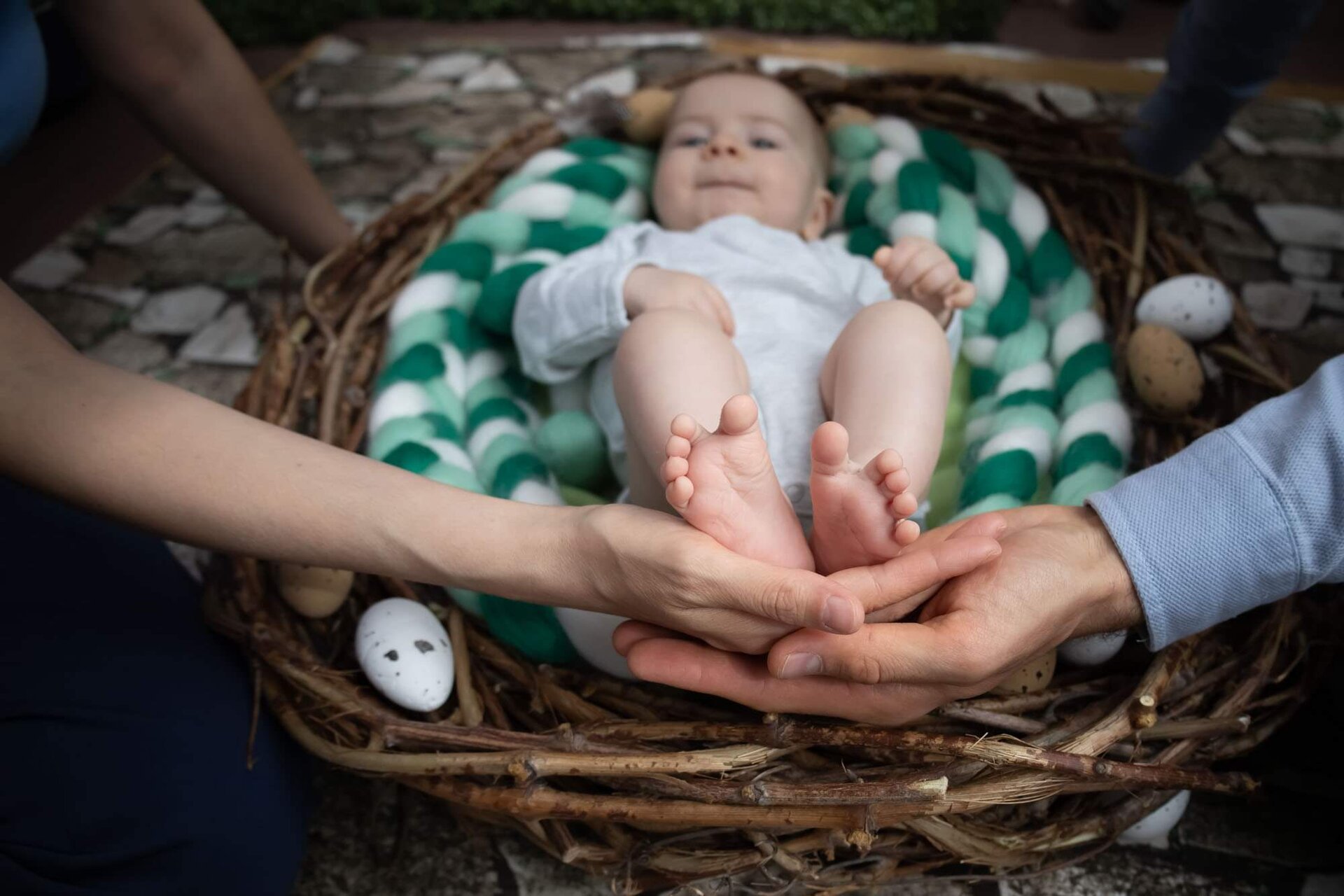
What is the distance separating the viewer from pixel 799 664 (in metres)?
0.72

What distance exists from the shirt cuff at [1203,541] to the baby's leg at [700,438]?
0.92ft

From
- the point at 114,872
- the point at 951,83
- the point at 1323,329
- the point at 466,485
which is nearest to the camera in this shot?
the point at 114,872

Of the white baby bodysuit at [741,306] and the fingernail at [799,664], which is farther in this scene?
the white baby bodysuit at [741,306]

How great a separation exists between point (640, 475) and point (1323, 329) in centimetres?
116

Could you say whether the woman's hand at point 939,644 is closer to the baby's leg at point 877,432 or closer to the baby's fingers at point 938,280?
the baby's leg at point 877,432

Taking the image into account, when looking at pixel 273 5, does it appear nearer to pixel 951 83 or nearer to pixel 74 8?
pixel 74 8

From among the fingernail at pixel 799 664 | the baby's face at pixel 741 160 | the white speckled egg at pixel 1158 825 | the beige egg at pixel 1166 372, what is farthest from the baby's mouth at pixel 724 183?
the white speckled egg at pixel 1158 825

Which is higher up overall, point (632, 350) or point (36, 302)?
point (632, 350)

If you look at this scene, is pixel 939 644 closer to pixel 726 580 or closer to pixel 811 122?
pixel 726 580

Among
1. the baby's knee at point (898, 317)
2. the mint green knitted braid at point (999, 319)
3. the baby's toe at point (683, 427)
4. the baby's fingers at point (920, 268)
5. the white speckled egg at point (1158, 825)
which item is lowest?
the white speckled egg at point (1158, 825)

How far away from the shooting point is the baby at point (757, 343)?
75 centimetres

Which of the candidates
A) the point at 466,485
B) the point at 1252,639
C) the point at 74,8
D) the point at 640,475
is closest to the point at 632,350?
the point at 640,475

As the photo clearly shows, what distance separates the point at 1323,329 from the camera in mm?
1440

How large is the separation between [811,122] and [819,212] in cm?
16
